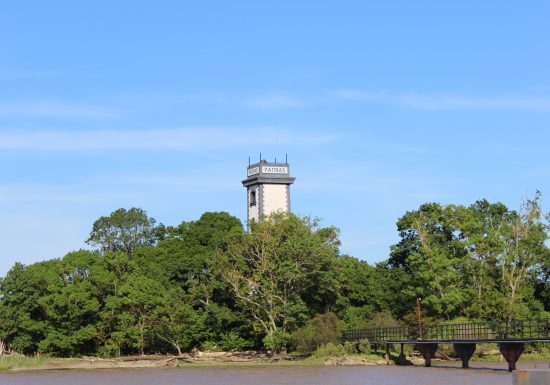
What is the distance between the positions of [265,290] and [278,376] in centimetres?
1950

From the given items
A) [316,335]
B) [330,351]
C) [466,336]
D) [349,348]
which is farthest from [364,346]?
[466,336]

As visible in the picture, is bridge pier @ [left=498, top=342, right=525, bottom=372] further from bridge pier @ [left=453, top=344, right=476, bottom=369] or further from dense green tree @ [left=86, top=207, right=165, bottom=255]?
dense green tree @ [left=86, top=207, right=165, bottom=255]

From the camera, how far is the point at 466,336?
58906mm

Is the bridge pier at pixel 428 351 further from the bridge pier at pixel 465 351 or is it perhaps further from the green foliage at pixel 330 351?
the green foliage at pixel 330 351

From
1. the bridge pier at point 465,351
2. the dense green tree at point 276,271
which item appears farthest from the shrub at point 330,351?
the bridge pier at point 465,351

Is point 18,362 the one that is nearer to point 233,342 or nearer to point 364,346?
point 233,342

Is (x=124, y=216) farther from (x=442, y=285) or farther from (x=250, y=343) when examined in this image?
(x=442, y=285)

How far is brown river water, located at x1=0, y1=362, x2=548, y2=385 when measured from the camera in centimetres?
4044

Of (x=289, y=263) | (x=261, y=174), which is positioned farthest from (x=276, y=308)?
(x=261, y=174)

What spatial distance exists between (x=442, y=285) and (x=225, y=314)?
54.8ft

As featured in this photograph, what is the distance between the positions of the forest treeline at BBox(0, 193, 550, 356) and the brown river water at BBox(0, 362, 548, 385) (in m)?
10.7

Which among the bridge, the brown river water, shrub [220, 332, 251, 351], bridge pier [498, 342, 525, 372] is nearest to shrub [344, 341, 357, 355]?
the bridge

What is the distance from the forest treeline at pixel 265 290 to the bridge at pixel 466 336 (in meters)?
5.15

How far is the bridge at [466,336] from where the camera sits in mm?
44750
